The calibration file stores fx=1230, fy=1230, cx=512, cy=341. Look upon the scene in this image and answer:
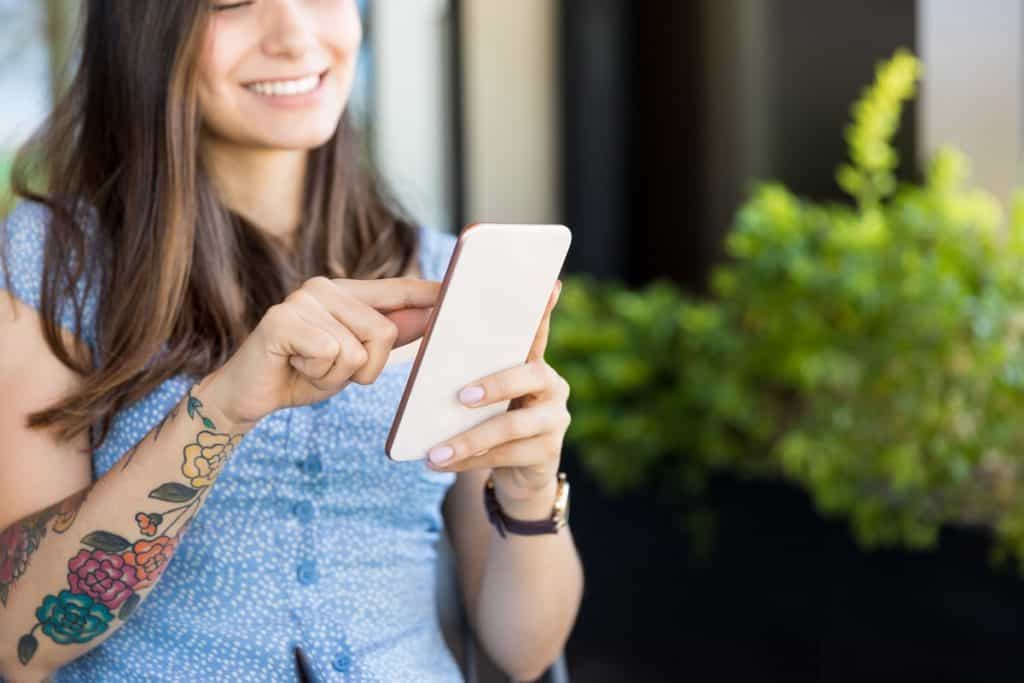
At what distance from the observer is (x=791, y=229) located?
2730 millimetres

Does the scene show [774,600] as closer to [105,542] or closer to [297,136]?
[297,136]

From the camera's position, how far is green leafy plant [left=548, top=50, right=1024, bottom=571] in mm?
2434

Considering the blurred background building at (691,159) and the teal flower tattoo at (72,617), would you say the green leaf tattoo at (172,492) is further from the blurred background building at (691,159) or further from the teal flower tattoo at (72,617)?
the blurred background building at (691,159)

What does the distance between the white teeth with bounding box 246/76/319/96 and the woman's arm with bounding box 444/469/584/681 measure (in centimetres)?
46

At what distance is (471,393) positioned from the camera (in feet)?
3.20

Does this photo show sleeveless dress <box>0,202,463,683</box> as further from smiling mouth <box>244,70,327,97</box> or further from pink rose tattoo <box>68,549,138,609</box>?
smiling mouth <box>244,70,327,97</box>

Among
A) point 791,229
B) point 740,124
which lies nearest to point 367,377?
point 791,229

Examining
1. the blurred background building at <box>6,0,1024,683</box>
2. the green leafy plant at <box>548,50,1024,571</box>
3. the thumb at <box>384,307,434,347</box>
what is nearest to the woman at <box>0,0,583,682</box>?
the thumb at <box>384,307,434,347</box>

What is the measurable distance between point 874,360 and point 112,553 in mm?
1870

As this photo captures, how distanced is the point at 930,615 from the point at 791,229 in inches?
34.5

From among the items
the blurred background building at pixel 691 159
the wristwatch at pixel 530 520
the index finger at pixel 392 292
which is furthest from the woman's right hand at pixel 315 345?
the blurred background building at pixel 691 159

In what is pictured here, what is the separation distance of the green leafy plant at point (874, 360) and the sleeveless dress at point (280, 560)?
147 centimetres

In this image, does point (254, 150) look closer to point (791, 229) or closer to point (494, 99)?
point (791, 229)

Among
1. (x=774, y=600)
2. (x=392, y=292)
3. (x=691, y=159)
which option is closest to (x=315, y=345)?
(x=392, y=292)
